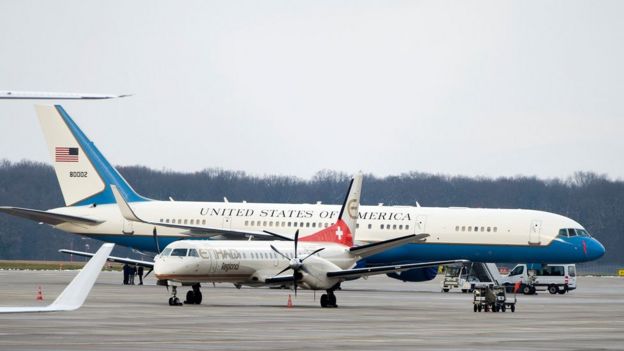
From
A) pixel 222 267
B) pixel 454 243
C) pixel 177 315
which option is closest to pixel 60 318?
pixel 177 315

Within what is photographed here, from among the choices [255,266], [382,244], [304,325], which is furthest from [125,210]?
[304,325]

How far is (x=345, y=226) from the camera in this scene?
52469 mm

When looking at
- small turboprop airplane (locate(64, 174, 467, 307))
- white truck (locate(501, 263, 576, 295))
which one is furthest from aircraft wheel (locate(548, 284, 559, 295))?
small turboprop airplane (locate(64, 174, 467, 307))

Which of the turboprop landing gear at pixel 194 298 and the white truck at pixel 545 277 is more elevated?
the white truck at pixel 545 277

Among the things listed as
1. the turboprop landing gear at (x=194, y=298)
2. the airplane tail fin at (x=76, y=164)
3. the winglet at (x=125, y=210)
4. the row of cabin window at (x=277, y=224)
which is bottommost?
the turboprop landing gear at (x=194, y=298)

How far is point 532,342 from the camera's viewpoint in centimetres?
2972

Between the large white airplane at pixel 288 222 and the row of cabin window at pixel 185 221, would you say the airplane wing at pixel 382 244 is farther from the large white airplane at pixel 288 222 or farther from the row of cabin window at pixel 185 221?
the row of cabin window at pixel 185 221

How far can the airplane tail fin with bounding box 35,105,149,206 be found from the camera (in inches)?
2771

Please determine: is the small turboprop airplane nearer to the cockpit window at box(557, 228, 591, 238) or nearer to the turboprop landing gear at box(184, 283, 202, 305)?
the turboprop landing gear at box(184, 283, 202, 305)

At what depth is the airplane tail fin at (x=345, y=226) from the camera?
52.0 m

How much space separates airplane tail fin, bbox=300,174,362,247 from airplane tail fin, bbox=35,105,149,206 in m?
20.3

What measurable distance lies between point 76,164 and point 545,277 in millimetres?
26590

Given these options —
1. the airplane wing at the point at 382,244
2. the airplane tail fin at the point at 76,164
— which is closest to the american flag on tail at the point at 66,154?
the airplane tail fin at the point at 76,164

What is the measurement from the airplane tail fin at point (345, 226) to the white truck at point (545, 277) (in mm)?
16862
